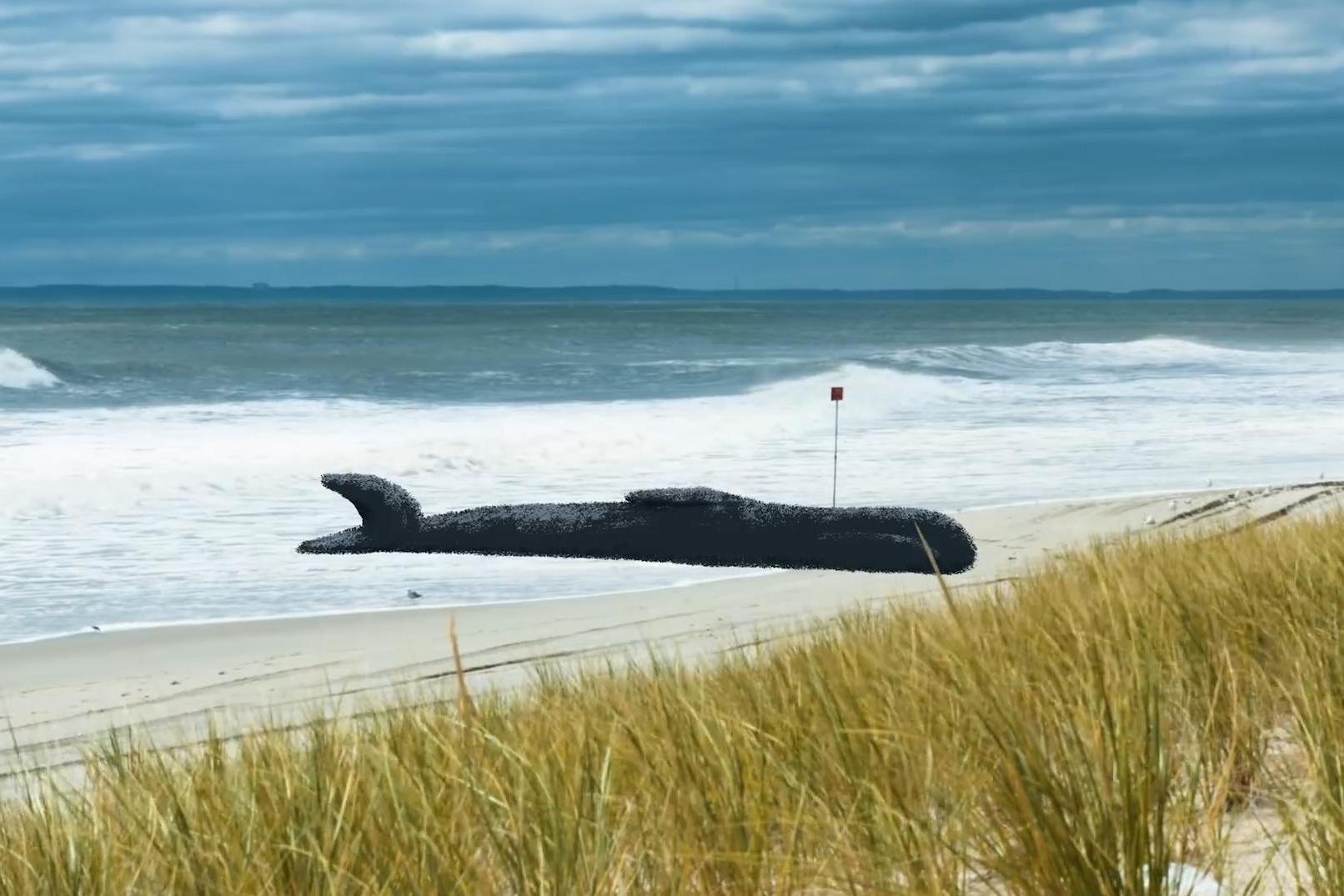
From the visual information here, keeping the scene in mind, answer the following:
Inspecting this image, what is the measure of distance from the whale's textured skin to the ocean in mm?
180

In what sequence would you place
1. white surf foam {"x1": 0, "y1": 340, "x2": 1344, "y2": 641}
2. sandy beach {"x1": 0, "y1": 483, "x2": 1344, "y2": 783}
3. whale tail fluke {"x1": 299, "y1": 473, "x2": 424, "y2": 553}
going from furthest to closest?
1. whale tail fluke {"x1": 299, "y1": 473, "x2": 424, "y2": 553}
2. white surf foam {"x1": 0, "y1": 340, "x2": 1344, "y2": 641}
3. sandy beach {"x1": 0, "y1": 483, "x2": 1344, "y2": 783}

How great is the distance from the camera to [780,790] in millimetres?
2904

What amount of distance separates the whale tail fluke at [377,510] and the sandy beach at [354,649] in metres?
1.95

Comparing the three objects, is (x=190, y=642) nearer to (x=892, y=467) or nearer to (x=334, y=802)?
(x=334, y=802)

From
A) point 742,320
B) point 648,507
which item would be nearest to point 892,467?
point 648,507

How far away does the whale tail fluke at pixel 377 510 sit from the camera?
35.3 feet

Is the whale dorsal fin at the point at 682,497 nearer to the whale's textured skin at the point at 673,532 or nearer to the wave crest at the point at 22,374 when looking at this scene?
the whale's textured skin at the point at 673,532

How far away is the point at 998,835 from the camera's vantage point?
2438 mm

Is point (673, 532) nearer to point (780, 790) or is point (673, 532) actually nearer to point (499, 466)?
point (499, 466)

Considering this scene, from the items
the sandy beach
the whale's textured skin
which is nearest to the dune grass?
the sandy beach

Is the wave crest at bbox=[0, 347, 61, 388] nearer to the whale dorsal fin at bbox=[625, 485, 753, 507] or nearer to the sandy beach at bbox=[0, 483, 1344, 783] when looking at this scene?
the whale dorsal fin at bbox=[625, 485, 753, 507]

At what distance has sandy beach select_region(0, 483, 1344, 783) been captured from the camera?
641cm

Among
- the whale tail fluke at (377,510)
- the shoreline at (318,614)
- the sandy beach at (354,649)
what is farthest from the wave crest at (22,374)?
the sandy beach at (354,649)

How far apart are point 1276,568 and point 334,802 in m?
3.06
